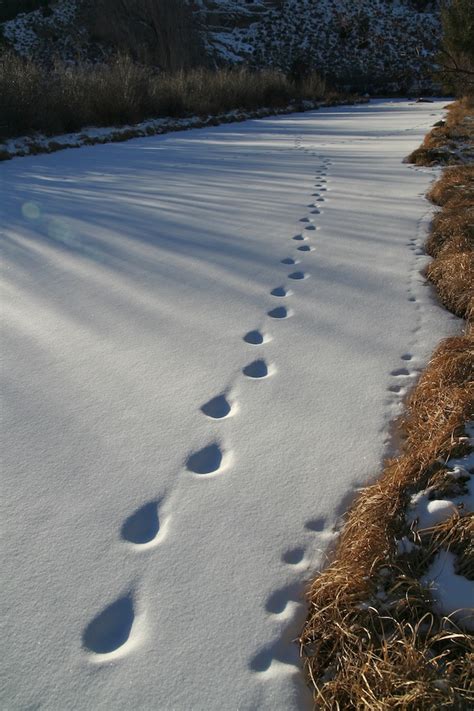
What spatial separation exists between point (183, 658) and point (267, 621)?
0.72ft

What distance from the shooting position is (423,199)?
5086mm

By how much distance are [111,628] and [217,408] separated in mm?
975

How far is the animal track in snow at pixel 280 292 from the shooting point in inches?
121

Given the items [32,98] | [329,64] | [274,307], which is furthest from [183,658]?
[329,64]

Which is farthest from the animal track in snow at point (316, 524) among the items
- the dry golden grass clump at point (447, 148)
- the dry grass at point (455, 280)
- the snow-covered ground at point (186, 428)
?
the dry golden grass clump at point (447, 148)

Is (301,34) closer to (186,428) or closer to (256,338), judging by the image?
(256,338)

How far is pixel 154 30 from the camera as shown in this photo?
21.3m

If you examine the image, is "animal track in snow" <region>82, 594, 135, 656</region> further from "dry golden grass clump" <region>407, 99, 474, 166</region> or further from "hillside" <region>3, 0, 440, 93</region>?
"hillside" <region>3, 0, 440, 93</region>

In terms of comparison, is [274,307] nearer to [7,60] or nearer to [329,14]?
[7,60]

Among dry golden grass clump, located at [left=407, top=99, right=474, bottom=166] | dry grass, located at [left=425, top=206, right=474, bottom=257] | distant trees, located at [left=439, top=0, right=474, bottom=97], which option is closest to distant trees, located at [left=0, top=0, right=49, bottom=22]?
distant trees, located at [left=439, top=0, right=474, bottom=97]

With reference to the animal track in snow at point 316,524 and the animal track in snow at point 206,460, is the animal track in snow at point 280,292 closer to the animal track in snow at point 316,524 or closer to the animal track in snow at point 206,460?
the animal track in snow at point 206,460

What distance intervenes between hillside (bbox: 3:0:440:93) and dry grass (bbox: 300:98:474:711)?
105 feet

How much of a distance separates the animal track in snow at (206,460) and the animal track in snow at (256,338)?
822 millimetres

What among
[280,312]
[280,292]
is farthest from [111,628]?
[280,292]
